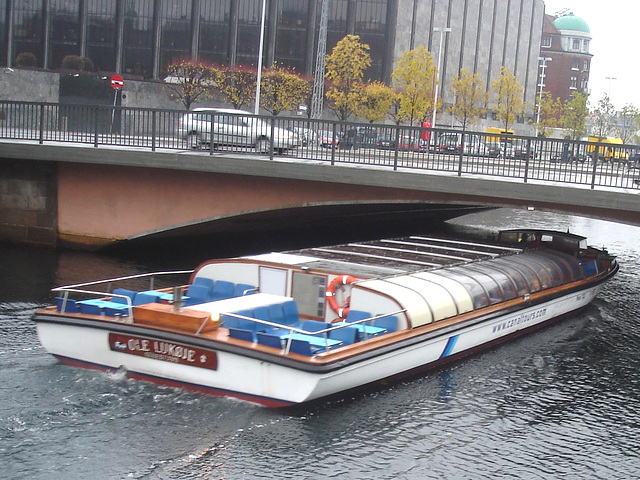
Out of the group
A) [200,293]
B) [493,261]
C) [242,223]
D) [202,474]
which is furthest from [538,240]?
[202,474]

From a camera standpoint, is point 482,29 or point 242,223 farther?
point 482,29

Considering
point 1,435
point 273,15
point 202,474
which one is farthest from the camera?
point 273,15

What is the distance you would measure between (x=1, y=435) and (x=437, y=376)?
26.4 ft

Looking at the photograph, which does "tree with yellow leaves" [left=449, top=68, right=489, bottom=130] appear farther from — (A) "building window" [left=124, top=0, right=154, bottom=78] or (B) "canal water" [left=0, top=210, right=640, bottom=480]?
(B) "canal water" [left=0, top=210, right=640, bottom=480]

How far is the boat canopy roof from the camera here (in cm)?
1591

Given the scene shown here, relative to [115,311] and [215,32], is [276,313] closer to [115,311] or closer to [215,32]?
[115,311]

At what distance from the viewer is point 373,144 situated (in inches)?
968

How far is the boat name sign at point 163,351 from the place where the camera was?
13867 millimetres

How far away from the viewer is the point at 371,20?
3383 inches

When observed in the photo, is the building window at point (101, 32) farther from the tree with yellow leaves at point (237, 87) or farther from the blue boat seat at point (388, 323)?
the blue boat seat at point (388, 323)

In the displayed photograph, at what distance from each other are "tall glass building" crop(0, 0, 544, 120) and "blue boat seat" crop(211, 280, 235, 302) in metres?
64.0

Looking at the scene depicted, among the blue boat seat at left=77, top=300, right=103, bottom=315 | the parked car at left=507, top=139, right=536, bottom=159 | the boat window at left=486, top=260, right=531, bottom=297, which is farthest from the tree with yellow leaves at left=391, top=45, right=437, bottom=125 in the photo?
the blue boat seat at left=77, top=300, right=103, bottom=315

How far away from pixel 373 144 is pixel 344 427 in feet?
41.1

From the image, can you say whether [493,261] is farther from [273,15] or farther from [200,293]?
[273,15]
